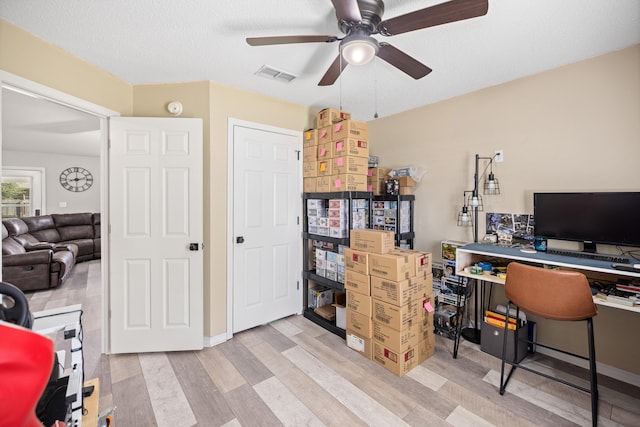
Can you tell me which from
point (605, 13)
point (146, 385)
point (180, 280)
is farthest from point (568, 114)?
point (146, 385)

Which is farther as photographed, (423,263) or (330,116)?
(330,116)

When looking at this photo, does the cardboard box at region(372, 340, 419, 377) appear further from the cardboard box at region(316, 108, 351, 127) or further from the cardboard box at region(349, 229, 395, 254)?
the cardboard box at region(316, 108, 351, 127)

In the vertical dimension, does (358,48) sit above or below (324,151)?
above

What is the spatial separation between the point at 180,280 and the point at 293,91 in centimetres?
212

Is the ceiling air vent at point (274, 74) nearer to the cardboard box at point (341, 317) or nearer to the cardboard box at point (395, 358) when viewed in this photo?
the cardboard box at point (341, 317)

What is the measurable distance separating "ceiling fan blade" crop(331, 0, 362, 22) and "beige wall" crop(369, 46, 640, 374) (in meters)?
1.99

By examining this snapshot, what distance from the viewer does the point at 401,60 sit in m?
1.69

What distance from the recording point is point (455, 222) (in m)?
2.98

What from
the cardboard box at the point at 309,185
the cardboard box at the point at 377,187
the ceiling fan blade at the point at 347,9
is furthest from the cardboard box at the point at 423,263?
the ceiling fan blade at the point at 347,9

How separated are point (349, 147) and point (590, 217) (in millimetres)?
1960

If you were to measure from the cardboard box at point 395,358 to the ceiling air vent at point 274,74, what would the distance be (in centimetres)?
242

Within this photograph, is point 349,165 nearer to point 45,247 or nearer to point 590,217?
point 590,217

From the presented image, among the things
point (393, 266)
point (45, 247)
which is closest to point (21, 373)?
point (393, 266)

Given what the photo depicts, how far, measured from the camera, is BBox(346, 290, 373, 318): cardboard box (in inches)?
92.7
